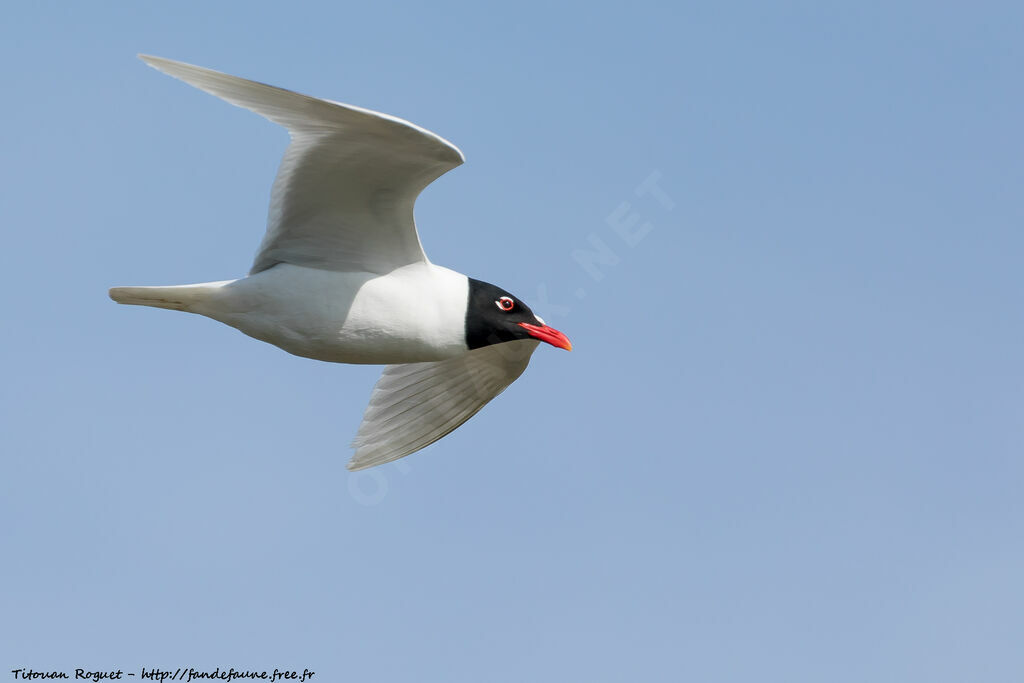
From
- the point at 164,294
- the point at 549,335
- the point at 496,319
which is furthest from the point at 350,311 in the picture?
the point at 549,335

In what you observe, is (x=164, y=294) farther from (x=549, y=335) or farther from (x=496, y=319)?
(x=549, y=335)

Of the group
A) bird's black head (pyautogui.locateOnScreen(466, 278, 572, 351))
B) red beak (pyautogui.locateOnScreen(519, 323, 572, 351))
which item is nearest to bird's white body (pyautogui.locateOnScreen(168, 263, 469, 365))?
bird's black head (pyautogui.locateOnScreen(466, 278, 572, 351))

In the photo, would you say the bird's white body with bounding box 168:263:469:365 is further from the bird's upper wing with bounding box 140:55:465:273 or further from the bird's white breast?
the bird's upper wing with bounding box 140:55:465:273

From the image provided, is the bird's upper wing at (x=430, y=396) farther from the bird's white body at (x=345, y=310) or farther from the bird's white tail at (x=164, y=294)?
the bird's white tail at (x=164, y=294)

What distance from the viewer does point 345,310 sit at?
10.3 m

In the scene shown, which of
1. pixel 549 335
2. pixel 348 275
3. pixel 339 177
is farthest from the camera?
pixel 549 335

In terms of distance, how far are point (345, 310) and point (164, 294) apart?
1.36 m

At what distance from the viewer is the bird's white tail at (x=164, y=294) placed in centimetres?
1012

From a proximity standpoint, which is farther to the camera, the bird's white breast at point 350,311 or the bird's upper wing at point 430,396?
the bird's upper wing at point 430,396

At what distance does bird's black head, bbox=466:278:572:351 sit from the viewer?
1073cm

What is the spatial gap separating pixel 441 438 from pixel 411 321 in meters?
2.41

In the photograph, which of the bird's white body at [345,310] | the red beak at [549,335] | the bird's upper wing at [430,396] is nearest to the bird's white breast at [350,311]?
the bird's white body at [345,310]

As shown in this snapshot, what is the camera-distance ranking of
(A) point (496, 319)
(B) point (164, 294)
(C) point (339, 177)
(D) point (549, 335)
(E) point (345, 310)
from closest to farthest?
(C) point (339, 177), (B) point (164, 294), (E) point (345, 310), (A) point (496, 319), (D) point (549, 335)

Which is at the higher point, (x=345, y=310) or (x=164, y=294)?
(x=345, y=310)
